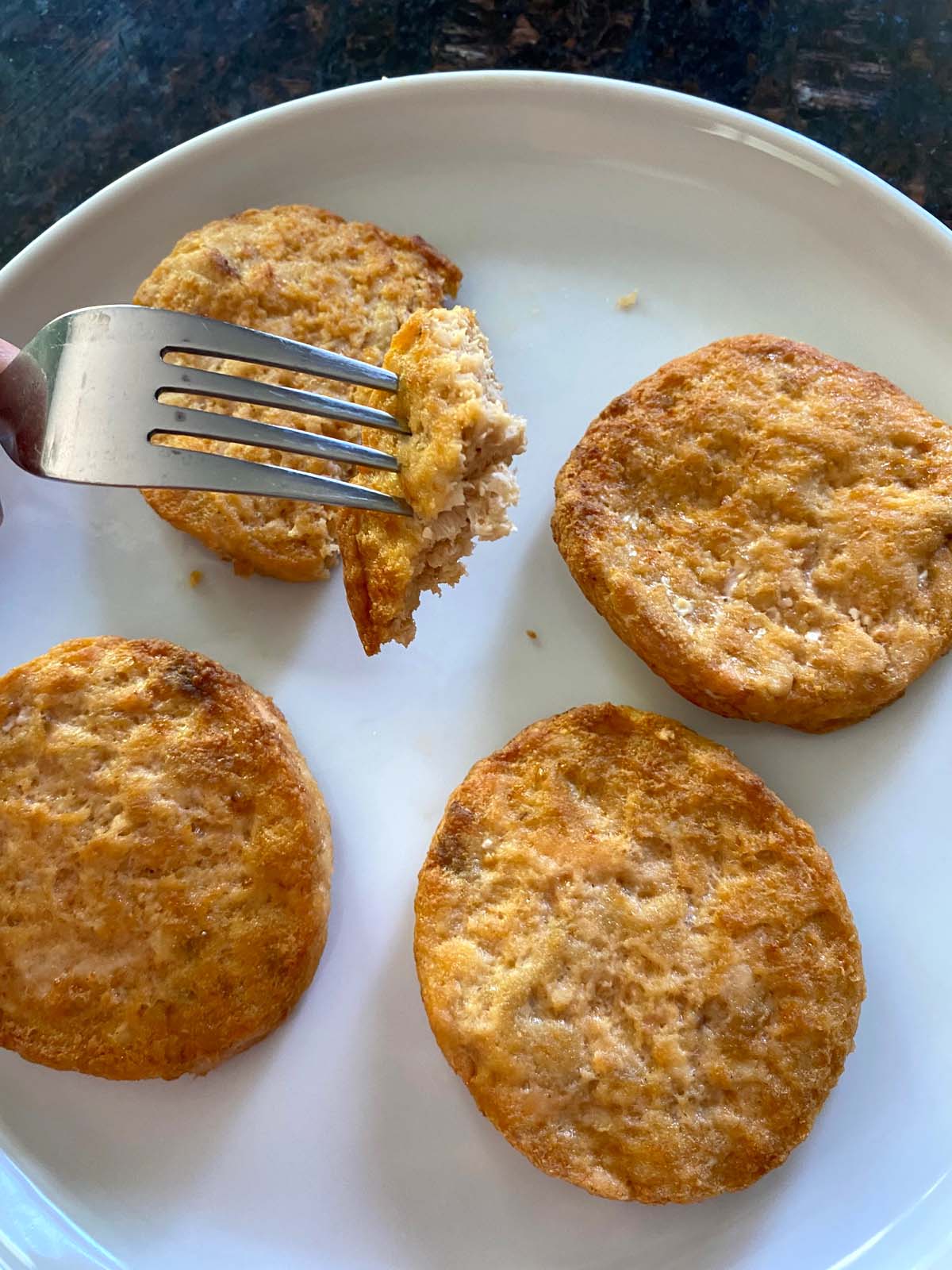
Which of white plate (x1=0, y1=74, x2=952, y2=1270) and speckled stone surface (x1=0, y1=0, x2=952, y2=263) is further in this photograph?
speckled stone surface (x1=0, y1=0, x2=952, y2=263)

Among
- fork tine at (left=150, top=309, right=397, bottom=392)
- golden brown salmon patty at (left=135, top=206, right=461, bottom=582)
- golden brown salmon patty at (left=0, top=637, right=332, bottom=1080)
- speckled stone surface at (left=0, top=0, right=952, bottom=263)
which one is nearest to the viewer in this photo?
fork tine at (left=150, top=309, right=397, bottom=392)

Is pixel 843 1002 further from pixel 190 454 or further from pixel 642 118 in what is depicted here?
pixel 642 118

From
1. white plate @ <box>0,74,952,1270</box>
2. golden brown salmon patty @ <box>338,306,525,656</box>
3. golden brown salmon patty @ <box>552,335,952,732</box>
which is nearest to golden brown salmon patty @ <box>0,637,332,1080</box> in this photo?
white plate @ <box>0,74,952,1270</box>

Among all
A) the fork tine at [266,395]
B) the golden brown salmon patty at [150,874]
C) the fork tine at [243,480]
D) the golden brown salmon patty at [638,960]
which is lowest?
the golden brown salmon patty at [150,874]

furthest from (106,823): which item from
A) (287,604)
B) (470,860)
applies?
(470,860)

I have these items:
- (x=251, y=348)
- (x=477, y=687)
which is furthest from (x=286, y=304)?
(x=477, y=687)

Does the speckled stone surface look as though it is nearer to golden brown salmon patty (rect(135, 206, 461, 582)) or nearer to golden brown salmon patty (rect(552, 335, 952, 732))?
golden brown salmon patty (rect(135, 206, 461, 582))

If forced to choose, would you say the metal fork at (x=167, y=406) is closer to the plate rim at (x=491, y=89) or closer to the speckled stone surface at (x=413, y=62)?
the plate rim at (x=491, y=89)

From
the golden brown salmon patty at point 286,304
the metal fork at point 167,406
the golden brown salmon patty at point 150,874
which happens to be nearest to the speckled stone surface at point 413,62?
the golden brown salmon patty at point 286,304

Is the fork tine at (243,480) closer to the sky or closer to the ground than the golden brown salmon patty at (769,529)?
closer to the ground
